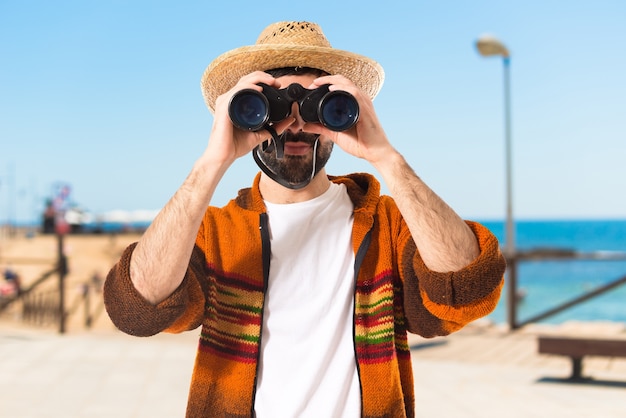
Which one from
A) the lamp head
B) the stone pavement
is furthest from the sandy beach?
the lamp head

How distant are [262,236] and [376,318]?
0.33 meters

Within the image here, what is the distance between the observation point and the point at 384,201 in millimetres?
1798

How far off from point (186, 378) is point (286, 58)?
159 inches

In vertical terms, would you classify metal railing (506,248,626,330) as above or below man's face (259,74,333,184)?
below

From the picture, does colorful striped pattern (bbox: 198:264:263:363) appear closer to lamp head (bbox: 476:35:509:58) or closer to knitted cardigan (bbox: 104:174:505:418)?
knitted cardigan (bbox: 104:174:505:418)

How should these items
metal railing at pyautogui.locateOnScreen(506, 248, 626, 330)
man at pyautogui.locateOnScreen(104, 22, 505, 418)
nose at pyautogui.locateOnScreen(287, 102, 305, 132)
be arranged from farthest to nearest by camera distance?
metal railing at pyautogui.locateOnScreen(506, 248, 626, 330) → nose at pyautogui.locateOnScreen(287, 102, 305, 132) → man at pyautogui.locateOnScreen(104, 22, 505, 418)

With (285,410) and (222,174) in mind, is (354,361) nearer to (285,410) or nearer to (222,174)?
(285,410)

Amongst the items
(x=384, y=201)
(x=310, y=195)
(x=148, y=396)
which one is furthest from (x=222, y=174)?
(x=148, y=396)

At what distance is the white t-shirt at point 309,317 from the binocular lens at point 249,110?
253mm

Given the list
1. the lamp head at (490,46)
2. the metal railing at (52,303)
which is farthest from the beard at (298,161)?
the lamp head at (490,46)

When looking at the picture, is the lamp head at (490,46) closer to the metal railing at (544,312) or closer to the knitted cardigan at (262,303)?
the metal railing at (544,312)

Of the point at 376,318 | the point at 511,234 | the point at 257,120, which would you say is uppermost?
the point at 257,120

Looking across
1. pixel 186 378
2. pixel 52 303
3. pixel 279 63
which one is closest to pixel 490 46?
pixel 186 378

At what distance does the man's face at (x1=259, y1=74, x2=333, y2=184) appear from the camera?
1699 mm
